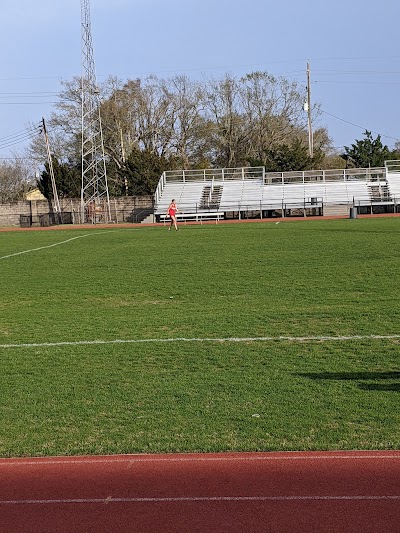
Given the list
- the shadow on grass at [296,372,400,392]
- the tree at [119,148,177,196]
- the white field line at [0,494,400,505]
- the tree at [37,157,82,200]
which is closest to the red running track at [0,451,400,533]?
the white field line at [0,494,400,505]

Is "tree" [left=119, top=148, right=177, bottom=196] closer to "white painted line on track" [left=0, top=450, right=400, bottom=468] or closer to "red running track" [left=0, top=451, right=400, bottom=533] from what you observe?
"white painted line on track" [left=0, top=450, right=400, bottom=468]

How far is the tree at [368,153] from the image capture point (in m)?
77.1

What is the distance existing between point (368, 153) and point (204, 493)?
74.8 meters

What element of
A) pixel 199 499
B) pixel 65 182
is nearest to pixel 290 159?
pixel 65 182

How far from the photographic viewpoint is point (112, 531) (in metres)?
5.64

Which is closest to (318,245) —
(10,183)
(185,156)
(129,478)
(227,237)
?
(227,237)

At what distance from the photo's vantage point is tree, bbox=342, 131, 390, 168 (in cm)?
7712

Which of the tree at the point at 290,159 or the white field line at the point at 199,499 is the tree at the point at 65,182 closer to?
the tree at the point at 290,159

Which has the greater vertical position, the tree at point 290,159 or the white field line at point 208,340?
the tree at point 290,159

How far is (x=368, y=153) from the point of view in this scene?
78062 millimetres

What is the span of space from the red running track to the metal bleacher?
5026cm

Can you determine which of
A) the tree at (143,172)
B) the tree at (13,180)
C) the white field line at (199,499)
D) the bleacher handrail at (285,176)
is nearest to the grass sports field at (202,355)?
the white field line at (199,499)

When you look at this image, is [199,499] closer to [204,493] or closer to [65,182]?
[204,493]

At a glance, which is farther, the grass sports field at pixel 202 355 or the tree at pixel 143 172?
the tree at pixel 143 172
